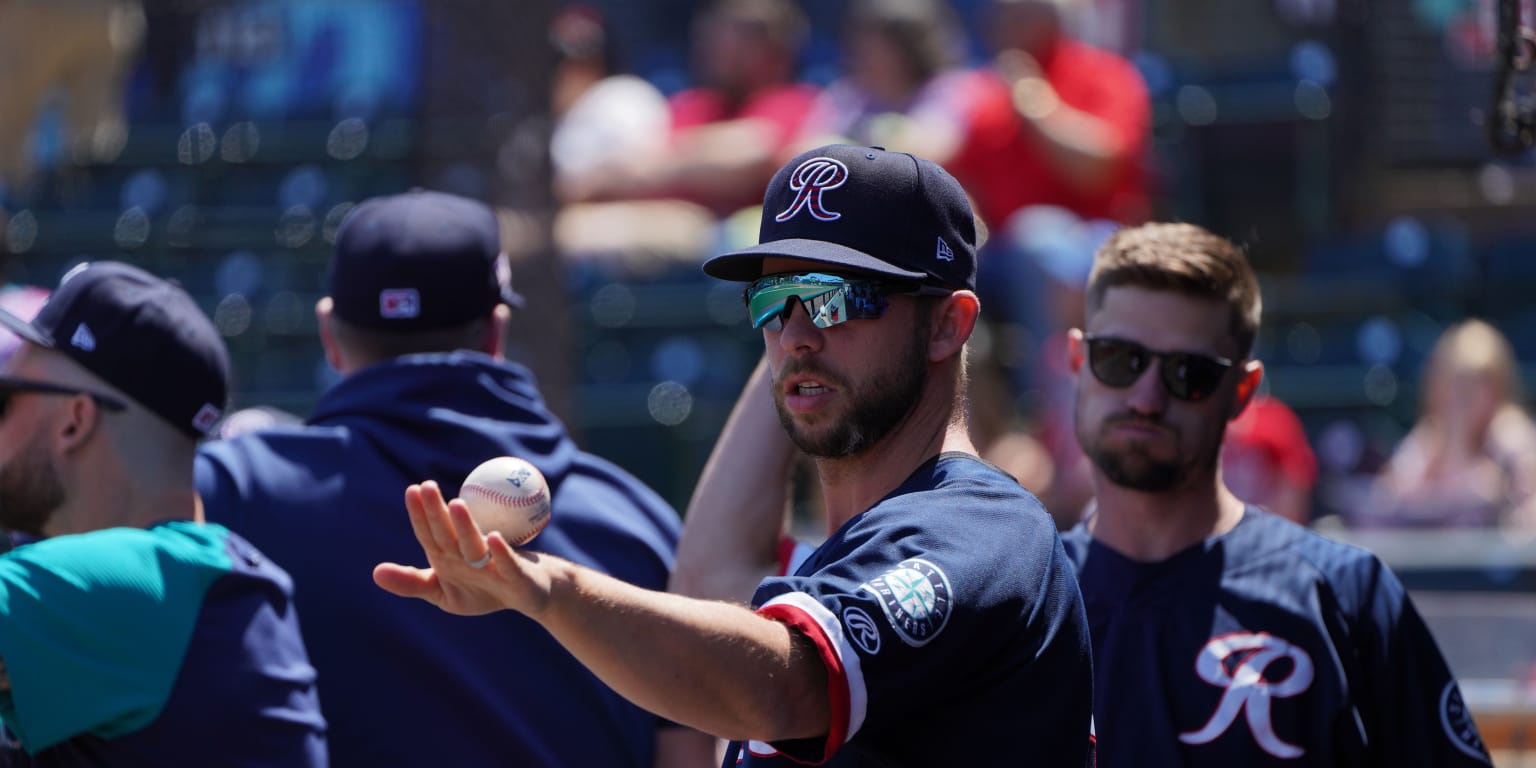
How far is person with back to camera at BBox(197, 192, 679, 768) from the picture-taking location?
3219 millimetres

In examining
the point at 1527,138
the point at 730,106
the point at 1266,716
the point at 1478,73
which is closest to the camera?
the point at 1266,716

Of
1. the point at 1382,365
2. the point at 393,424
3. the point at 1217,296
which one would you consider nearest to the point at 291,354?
the point at 1382,365

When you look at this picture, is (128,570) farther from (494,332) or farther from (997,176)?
(997,176)

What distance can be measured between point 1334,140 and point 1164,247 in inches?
264

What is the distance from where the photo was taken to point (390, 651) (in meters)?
3.23

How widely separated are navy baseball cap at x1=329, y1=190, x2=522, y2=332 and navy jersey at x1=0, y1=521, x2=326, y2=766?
618 millimetres

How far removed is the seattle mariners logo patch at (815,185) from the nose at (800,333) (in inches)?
4.7

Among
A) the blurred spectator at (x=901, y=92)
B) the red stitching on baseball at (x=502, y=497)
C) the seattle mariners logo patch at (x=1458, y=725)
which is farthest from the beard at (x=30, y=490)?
the blurred spectator at (x=901, y=92)

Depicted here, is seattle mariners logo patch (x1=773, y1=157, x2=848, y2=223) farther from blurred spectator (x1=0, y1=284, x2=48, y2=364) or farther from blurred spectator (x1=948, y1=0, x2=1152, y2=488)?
blurred spectator (x1=948, y1=0, x2=1152, y2=488)

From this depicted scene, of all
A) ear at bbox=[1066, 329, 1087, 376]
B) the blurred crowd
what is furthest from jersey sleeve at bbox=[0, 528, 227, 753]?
the blurred crowd

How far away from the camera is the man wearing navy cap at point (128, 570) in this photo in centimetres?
280

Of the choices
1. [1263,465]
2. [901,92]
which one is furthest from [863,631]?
[901,92]

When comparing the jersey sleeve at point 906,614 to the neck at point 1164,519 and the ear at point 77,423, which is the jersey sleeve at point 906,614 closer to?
the neck at point 1164,519

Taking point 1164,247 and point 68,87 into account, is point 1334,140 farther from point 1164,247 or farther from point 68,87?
point 68,87
